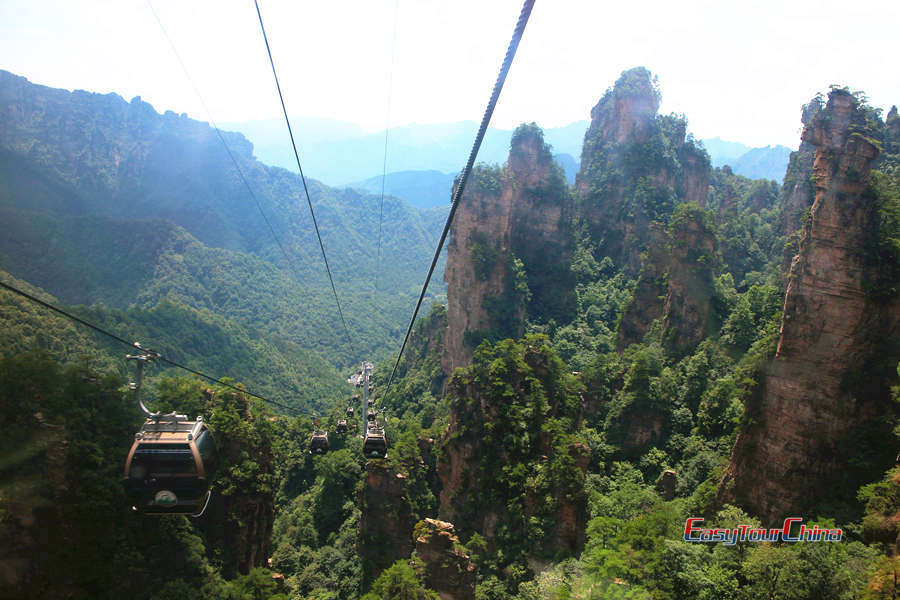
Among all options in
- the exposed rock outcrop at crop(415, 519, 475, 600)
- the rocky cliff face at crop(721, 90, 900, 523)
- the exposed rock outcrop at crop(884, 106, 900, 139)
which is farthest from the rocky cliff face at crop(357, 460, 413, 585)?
the exposed rock outcrop at crop(884, 106, 900, 139)

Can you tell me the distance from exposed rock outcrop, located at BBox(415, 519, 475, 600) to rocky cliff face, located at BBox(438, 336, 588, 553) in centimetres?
360

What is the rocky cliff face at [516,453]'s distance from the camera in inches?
952

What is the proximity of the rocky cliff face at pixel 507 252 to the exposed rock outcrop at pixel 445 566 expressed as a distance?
28083 millimetres

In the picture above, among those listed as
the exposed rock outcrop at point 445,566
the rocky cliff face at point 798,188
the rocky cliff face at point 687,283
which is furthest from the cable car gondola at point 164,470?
the rocky cliff face at point 798,188

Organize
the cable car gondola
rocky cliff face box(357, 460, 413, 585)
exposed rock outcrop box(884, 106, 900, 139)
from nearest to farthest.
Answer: the cable car gondola < rocky cliff face box(357, 460, 413, 585) < exposed rock outcrop box(884, 106, 900, 139)

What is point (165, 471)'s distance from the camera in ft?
34.1

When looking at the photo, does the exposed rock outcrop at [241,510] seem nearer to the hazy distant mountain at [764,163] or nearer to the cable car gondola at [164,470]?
the cable car gondola at [164,470]

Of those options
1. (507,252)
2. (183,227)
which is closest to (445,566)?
(507,252)

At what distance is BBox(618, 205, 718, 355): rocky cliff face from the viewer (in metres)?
37.3

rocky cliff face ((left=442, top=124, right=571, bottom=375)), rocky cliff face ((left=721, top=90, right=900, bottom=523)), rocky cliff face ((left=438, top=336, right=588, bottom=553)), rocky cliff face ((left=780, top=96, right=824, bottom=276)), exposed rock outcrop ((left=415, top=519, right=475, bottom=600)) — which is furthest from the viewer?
rocky cliff face ((left=780, top=96, right=824, bottom=276))

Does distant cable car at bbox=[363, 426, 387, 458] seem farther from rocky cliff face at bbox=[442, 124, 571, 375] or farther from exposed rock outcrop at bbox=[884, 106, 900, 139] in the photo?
exposed rock outcrop at bbox=[884, 106, 900, 139]

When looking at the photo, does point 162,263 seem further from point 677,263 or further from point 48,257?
point 677,263

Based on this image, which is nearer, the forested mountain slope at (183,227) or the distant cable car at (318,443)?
the distant cable car at (318,443)

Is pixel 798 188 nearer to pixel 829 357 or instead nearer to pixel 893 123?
pixel 893 123
